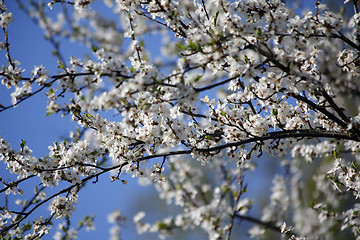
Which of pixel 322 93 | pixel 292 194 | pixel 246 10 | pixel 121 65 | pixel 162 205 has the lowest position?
pixel 322 93

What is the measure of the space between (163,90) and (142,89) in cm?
62

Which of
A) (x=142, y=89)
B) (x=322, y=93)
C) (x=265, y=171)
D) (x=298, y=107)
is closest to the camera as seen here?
(x=142, y=89)

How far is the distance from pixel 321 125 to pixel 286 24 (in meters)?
1.39

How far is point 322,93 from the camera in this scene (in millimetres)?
2852

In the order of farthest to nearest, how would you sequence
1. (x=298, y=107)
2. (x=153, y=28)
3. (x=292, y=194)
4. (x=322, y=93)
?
(x=292, y=194), (x=153, y=28), (x=298, y=107), (x=322, y=93)

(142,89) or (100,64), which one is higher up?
(100,64)

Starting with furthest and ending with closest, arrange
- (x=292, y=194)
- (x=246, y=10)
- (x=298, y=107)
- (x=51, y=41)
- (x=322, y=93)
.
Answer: (x=292, y=194) → (x=51, y=41) → (x=298, y=107) → (x=246, y=10) → (x=322, y=93)

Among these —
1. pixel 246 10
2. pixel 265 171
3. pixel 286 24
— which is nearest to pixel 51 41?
pixel 246 10

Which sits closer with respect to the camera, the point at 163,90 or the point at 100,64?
the point at 100,64

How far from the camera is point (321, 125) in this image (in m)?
3.55

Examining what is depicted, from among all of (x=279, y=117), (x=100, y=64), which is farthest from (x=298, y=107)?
(x=100, y=64)

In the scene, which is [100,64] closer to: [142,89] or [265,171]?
[142,89]

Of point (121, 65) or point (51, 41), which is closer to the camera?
point (121, 65)

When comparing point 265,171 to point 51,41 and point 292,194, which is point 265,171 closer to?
point 292,194
